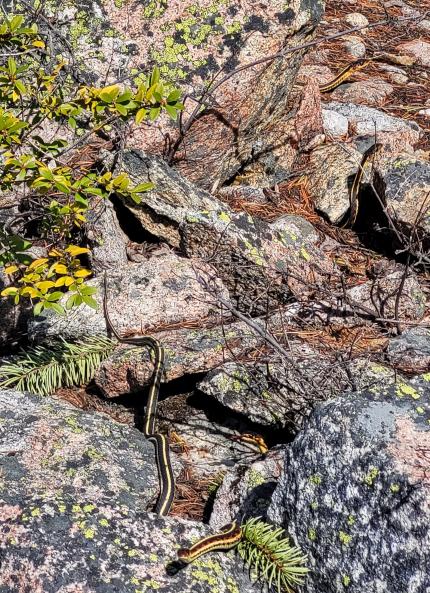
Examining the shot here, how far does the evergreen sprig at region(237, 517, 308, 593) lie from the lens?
3.77 metres

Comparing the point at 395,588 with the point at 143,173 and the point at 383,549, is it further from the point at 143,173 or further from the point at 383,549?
the point at 143,173

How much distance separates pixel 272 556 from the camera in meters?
3.82

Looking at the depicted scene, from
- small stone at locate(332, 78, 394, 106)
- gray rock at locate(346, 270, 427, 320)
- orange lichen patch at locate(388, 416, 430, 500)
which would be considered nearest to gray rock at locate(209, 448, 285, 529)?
orange lichen patch at locate(388, 416, 430, 500)

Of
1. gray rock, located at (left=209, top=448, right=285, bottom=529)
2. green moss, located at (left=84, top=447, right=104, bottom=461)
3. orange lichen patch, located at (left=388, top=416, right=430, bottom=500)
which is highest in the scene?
orange lichen patch, located at (left=388, top=416, right=430, bottom=500)

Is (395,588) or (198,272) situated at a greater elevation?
(198,272)

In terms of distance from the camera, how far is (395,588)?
3396 mm

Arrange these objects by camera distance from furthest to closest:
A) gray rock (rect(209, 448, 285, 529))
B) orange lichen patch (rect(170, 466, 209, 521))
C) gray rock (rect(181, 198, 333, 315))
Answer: gray rock (rect(181, 198, 333, 315))
orange lichen patch (rect(170, 466, 209, 521))
gray rock (rect(209, 448, 285, 529))

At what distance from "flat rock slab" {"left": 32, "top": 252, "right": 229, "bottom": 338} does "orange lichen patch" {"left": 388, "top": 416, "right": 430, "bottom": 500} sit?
83.3 inches

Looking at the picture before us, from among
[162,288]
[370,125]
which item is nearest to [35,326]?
[162,288]

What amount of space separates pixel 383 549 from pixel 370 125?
5.08 m

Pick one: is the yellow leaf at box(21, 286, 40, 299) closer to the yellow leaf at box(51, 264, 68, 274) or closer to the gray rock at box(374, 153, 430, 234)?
the yellow leaf at box(51, 264, 68, 274)

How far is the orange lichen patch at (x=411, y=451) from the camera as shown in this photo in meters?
3.49

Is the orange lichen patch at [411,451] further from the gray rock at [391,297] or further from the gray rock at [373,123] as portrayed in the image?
the gray rock at [373,123]

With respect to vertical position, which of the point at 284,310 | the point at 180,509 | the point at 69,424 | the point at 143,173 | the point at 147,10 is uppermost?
the point at 147,10
